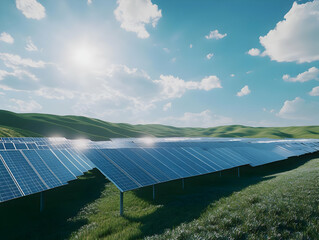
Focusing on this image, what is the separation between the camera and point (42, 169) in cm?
1274

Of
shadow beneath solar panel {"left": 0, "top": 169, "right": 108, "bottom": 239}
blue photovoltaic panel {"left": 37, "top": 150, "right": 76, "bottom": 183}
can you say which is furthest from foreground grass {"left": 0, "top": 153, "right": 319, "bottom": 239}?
blue photovoltaic panel {"left": 37, "top": 150, "right": 76, "bottom": 183}

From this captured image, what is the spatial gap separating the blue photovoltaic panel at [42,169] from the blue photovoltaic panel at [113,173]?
2.69 meters

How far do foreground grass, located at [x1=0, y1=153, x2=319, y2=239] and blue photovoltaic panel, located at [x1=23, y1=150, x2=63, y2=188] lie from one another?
2048 millimetres

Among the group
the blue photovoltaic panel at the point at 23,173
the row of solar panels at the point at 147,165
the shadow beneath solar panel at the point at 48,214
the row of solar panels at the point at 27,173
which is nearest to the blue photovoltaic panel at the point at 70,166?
the row of solar panels at the point at 27,173

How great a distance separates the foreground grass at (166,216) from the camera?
777cm

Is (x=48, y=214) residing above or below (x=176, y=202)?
below

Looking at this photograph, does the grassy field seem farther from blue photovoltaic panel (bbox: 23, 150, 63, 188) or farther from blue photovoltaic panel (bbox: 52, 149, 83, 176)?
blue photovoltaic panel (bbox: 23, 150, 63, 188)

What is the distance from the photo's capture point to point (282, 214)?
28.6ft

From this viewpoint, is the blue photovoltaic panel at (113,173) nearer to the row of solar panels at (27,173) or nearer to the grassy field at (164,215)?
the grassy field at (164,215)

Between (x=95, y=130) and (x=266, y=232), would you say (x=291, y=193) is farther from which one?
(x=95, y=130)

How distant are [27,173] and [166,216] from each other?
9567 mm

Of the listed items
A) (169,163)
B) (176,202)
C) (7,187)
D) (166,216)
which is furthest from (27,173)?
(169,163)

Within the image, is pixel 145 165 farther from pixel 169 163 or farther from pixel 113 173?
pixel 113 173

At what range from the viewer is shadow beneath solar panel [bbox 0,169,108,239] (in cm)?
912
